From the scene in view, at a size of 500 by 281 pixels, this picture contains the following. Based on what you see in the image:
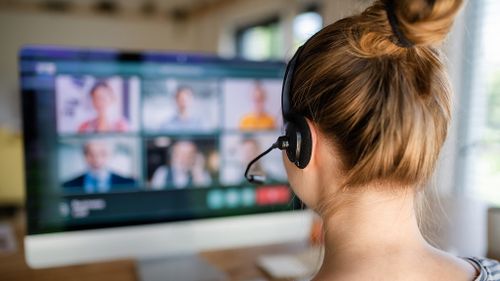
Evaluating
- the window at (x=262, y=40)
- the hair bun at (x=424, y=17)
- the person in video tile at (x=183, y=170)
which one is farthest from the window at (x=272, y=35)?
the hair bun at (x=424, y=17)

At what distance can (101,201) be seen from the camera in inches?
33.8

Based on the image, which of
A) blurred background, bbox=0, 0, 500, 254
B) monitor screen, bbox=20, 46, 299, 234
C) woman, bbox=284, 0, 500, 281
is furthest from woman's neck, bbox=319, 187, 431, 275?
monitor screen, bbox=20, 46, 299, 234

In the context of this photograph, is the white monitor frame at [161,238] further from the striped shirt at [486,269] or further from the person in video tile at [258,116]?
the striped shirt at [486,269]

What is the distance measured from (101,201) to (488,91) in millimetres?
1280

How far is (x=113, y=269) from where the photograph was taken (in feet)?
3.23

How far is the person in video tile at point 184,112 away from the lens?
2.99 ft

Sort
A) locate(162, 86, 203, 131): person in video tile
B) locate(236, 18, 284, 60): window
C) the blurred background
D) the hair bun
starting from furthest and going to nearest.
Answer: locate(236, 18, 284, 60): window, the blurred background, locate(162, 86, 203, 131): person in video tile, the hair bun

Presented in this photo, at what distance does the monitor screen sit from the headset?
0.24 metres

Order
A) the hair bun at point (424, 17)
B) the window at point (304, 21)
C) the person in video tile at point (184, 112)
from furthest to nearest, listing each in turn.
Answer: the window at point (304, 21) < the person in video tile at point (184, 112) < the hair bun at point (424, 17)

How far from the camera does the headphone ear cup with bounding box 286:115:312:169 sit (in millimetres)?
519

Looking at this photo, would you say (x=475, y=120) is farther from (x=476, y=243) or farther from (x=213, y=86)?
(x=213, y=86)

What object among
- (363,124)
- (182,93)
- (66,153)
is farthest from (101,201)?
(363,124)

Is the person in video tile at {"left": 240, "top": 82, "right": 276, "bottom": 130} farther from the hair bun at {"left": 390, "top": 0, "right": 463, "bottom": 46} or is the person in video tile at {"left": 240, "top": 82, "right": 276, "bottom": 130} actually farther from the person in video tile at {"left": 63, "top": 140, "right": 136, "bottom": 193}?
the hair bun at {"left": 390, "top": 0, "right": 463, "bottom": 46}

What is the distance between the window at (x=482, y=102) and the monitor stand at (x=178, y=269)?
941 millimetres
